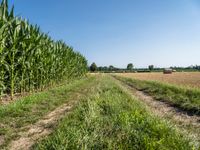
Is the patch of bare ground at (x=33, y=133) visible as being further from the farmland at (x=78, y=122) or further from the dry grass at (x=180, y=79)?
the dry grass at (x=180, y=79)

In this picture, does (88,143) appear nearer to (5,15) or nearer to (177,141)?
(177,141)

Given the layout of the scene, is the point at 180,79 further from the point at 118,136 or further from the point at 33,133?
the point at 118,136

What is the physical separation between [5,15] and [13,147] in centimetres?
709

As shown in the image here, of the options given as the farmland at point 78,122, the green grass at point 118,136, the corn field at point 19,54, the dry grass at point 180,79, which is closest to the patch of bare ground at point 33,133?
the farmland at point 78,122

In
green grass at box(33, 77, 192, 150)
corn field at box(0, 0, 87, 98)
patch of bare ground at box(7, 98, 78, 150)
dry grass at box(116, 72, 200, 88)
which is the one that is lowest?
dry grass at box(116, 72, 200, 88)

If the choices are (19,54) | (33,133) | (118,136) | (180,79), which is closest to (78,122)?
(33,133)

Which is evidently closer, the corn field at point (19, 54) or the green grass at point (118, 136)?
the green grass at point (118, 136)

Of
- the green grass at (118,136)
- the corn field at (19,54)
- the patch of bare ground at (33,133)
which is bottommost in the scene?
the patch of bare ground at (33,133)

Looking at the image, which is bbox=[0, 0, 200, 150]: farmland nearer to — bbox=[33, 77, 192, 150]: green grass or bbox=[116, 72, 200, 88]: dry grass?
bbox=[33, 77, 192, 150]: green grass

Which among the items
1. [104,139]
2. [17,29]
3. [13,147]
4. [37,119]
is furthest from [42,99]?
[104,139]

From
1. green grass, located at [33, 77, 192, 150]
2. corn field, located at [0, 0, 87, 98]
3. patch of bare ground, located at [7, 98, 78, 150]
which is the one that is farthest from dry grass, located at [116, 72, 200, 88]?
green grass, located at [33, 77, 192, 150]

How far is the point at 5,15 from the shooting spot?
10633 mm

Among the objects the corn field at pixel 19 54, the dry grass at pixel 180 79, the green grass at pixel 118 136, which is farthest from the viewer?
the dry grass at pixel 180 79

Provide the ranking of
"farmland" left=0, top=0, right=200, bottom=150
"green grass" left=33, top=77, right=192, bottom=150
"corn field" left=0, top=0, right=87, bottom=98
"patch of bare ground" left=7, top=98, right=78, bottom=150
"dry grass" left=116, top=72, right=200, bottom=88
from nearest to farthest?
"green grass" left=33, top=77, right=192, bottom=150, "farmland" left=0, top=0, right=200, bottom=150, "patch of bare ground" left=7, top=98, right=78, bottom=150, "corn field" left=0, top=0, right=87, bottom=98, "dry grass" left=116, top=72, right=200, bottom=88
